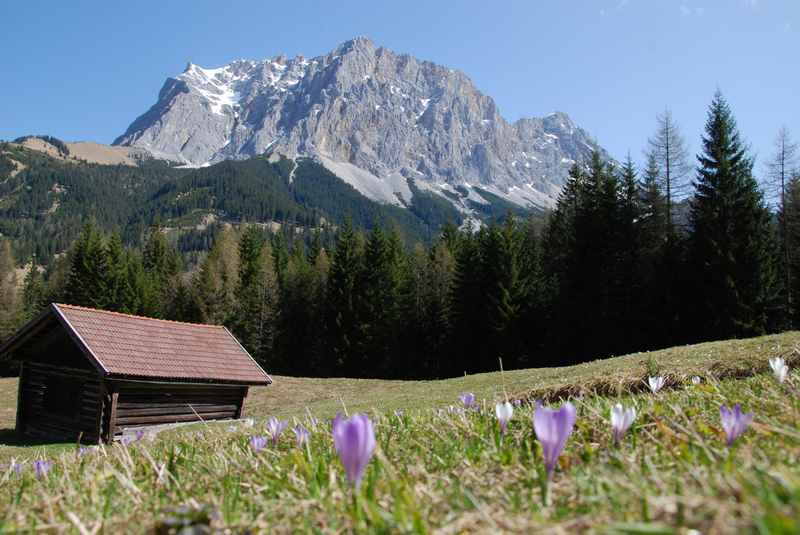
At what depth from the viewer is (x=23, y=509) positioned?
1583 mm

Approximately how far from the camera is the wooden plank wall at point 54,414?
56.3 feet

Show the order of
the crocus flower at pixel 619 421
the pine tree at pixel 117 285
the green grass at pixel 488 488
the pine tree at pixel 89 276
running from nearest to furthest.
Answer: the green grass at pixel 488 488 < the crocus flower at pixel 619 421 < the pine tree at pixel 89 276 < the pine tree at pixel 117 285

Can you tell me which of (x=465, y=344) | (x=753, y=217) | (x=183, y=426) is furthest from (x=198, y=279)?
(x=753, y=217)

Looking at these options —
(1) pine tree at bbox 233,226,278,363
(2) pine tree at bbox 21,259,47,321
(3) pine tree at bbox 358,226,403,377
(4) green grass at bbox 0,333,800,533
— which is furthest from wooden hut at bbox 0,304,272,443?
(2) pine tree at bbox 21,259,47,321

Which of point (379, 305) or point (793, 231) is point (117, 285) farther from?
point (793, 231)

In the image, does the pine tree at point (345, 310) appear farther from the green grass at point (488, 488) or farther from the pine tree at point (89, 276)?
the green grass at point (488, 488)

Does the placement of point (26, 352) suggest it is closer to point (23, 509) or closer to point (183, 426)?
point (183, 426)

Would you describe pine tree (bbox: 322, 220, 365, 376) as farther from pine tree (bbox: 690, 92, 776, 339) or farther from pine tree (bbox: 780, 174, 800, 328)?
pine tree (bbox: 780, 174, 800, 328)

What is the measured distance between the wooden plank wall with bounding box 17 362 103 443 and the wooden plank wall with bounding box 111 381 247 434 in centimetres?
78

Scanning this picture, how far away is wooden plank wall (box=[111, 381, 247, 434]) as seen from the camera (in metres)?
17.4

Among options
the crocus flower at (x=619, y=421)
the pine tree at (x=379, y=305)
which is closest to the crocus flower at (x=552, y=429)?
the crocus flower at (x=619, y=421)

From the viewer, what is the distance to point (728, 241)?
3081cm

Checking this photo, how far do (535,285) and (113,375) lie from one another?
106ft

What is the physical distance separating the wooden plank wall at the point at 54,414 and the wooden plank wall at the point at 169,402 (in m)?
0.78
